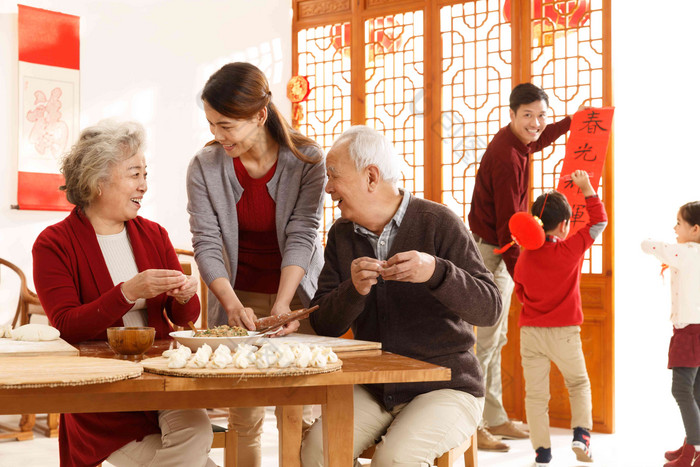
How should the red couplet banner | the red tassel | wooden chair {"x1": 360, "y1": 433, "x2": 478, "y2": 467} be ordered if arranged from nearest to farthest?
wooden chair {"x1": 360, "y1": 433, "x2": 478, "y2": 467}, the red tassel, the red couplet banner

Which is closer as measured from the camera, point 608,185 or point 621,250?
point 608,185

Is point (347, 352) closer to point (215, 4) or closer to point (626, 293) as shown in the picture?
point (626, 293)

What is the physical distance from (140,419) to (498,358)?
2644 mm

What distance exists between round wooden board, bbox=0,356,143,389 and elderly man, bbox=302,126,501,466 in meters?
0.62

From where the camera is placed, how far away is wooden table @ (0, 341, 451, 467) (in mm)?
1425

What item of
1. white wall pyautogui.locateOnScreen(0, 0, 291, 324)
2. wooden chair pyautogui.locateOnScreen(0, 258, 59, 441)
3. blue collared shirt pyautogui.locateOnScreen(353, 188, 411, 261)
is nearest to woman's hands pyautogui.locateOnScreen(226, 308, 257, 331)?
blue collared shirt pyautogui.locateOnScreen(353, 188, 411, 261)

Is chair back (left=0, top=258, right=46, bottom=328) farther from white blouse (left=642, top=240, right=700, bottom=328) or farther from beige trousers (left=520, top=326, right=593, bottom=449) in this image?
white blouse (left=642, top=240, right=700, bottom=328)

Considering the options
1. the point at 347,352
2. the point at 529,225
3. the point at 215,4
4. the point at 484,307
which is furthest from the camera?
the point at 215,4

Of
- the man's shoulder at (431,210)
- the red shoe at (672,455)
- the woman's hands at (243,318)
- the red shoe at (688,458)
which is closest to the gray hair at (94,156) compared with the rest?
the woman's hands at (243,318)

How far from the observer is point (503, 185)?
13.0 ft

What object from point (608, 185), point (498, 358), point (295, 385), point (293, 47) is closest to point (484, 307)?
point (295, 385)

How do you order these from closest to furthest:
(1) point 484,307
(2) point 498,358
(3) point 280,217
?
(1) point 484,307 → (3) point 280,217 → (2) point 498,358

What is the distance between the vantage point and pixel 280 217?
8.11 feet

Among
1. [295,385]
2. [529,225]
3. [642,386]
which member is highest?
[529,225]
